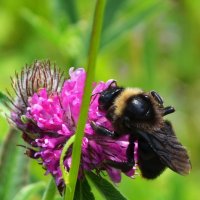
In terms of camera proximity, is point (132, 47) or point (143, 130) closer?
point (143, 130)

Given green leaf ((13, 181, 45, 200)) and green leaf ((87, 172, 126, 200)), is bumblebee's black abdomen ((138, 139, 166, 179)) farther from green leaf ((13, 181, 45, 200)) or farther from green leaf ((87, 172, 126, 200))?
green leaf ((13, 181, 45, 200))

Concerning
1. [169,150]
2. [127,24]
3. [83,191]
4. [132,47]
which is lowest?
[83,191]

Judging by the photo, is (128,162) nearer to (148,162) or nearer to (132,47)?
(148,162)

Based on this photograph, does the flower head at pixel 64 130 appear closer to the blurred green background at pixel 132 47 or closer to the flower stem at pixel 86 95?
the flower stem at pixel 86 95

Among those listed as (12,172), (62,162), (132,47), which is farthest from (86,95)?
(132,47)

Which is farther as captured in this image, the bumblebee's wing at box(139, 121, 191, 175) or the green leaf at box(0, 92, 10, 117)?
the green leaf at box(0, 92, 10, 117)

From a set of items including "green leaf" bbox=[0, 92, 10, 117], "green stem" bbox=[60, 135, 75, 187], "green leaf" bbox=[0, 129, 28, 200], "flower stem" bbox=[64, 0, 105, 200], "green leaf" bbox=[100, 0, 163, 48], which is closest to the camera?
"flower stem" bbox=[64, 0, 105, 200]

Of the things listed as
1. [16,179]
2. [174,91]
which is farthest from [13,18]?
[16,179]

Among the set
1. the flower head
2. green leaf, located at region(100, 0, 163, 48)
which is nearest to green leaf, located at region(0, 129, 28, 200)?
the flower head
